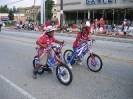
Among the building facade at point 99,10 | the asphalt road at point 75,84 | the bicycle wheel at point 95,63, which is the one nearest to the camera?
the asphalt road at point 75,84

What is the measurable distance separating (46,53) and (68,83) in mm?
1021

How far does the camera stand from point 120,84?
5.59 m

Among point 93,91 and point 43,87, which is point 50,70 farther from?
point 93,91

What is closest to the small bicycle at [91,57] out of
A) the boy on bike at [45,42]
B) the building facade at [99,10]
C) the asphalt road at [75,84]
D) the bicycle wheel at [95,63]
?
the bicycle wheel at [95,63]

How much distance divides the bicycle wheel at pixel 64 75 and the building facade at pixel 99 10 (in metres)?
26.2

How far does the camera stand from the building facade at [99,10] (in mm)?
30631

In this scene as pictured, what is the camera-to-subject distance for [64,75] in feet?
18.7

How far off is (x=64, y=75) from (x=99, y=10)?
29653 mm

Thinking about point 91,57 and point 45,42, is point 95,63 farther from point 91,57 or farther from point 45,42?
point 45,42

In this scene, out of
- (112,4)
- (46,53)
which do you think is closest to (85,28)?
(46,53)

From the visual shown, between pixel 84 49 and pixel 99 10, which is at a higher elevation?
pixel 99 10

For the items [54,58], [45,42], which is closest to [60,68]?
[54,58]

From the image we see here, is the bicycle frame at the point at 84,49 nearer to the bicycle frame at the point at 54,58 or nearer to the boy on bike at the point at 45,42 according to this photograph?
the bicycle frame at the point at 54,58

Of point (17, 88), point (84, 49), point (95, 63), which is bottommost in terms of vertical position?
point (17, 88)
